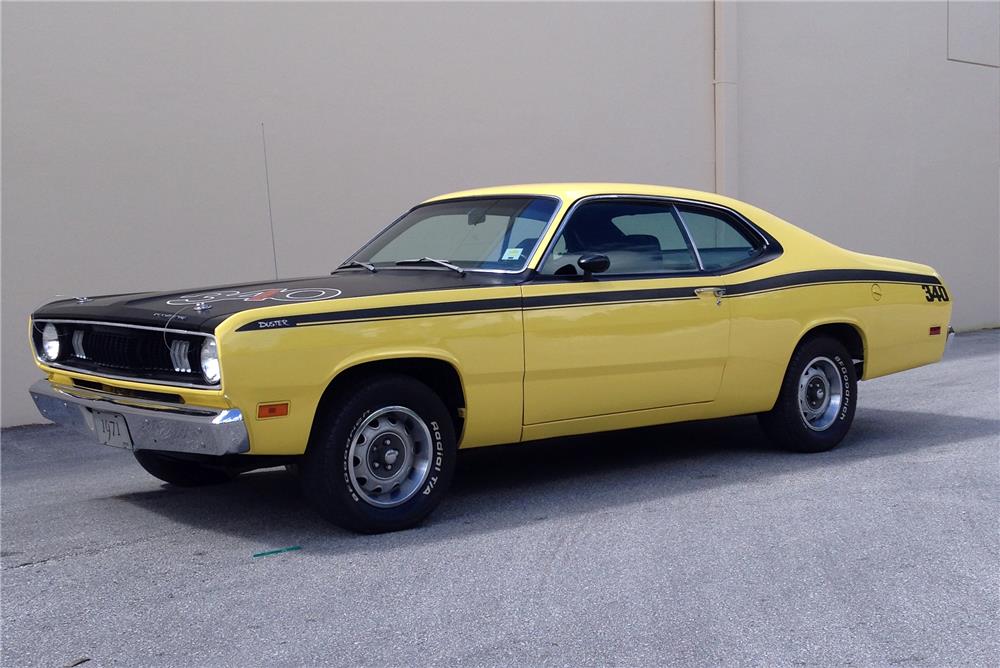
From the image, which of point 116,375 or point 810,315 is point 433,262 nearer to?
point 116,375

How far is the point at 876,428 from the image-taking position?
794 cm

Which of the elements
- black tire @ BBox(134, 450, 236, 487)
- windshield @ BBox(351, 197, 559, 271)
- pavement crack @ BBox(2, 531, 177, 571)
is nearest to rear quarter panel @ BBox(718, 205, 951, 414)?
windshield @ BBox(351, 197, 559, 271)

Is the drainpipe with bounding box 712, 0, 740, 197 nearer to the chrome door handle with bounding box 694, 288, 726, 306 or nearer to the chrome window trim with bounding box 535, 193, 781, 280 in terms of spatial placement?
the chrome window trim with bounding box 535, 193, 781, 280

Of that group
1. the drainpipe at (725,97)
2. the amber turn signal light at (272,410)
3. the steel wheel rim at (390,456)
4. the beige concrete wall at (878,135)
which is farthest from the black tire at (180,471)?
the beige concrete wall at (878,135)

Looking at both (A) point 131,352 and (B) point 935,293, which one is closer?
(A) point 131,352

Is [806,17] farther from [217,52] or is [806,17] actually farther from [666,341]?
[666,341]

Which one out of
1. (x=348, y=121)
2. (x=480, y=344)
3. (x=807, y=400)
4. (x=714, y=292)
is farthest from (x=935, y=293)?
(x=348, y=121)

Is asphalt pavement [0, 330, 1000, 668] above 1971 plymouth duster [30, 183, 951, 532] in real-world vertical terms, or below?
below

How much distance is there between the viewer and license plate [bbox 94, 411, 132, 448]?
5020 millimetres

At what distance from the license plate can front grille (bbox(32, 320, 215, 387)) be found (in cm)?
19

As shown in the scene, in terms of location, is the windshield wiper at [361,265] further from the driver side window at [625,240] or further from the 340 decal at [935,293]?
the 340 decal at [935,293]

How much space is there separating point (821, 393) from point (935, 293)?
123cm

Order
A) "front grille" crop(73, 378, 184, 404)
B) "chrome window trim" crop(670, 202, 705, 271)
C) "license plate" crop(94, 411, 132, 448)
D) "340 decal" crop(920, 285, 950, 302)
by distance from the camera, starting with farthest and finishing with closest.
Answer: "340 decal" crop(920, 285, 950, 302) → "chrome window trim" crop(670, 202, 705, 271) → "license plate" crop(94, 411, 132, 448) → "front grille" crop(73, 378, 184, 404)

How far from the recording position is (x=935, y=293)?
7578 millimetres
